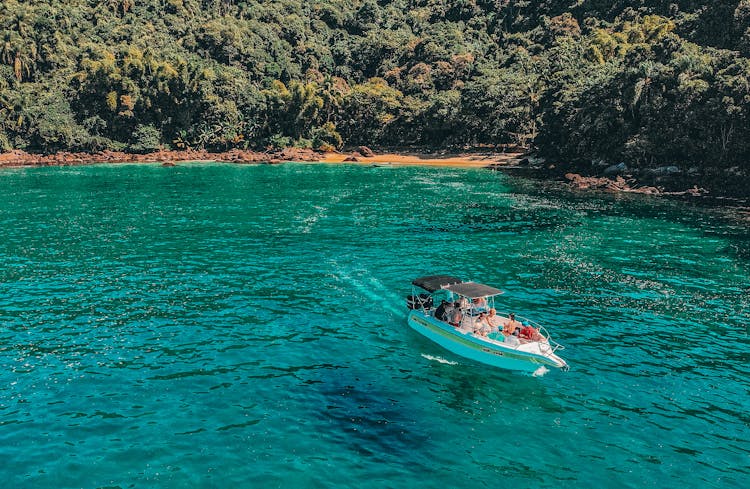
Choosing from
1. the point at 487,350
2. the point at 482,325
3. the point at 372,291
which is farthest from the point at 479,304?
the point at 372,291

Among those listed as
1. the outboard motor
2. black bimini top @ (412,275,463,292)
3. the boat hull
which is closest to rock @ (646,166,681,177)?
black bimini top @ (412,275,463,292)

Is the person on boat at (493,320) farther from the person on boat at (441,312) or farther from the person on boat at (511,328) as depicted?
the person on boat at (441,312)

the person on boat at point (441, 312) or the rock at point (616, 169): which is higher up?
the rock at point (616, 169)

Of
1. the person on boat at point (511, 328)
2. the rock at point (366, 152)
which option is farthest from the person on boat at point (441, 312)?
the rock at point (366, 152)

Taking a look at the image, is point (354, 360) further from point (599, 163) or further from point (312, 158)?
point (312, 158)

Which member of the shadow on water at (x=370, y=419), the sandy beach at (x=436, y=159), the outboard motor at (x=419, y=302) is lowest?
the shadow on water at (x=370, y=419)

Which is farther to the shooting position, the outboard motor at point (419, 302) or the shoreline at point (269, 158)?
the shoreline at point (269, 158)
